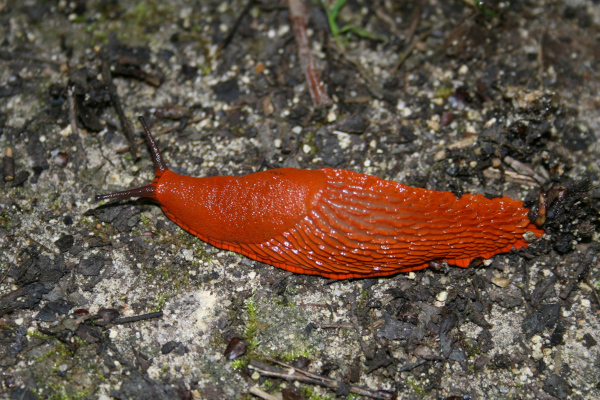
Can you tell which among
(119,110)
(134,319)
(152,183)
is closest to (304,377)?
(134,319)

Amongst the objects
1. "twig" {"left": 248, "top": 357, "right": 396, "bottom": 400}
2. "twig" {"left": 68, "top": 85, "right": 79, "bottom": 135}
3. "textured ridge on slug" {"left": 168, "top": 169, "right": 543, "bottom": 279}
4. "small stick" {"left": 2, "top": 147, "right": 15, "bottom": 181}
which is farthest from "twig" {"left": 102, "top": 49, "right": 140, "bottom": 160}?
"twig" {"left": 248, "top": 357, "right": 396, "bottom": 400}

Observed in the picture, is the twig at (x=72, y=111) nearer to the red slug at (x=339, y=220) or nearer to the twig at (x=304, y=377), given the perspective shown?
the red slug at (x=339, y=220)

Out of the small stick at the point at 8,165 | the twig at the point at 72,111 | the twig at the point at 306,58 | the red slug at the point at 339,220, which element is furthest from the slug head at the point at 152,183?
the twig at the point at 306,58

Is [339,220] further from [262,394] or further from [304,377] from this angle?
[262,394]

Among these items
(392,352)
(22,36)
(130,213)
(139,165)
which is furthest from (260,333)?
(22,36)

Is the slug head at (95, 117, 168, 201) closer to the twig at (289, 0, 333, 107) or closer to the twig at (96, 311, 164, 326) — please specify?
the twig at (96, 311, 164, 326)

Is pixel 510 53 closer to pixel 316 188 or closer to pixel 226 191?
pixel 316 188
